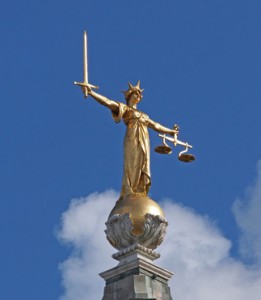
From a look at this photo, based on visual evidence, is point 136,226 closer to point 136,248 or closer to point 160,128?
point 136,248

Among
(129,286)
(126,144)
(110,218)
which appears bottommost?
(129,286)

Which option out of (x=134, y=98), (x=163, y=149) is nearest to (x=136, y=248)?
(x=163, y=149)

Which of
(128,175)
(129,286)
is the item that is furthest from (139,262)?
(128,175)

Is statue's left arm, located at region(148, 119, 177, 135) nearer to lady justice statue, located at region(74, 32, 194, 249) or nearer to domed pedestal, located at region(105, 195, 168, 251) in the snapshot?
lady justice statue, located at region(74, 32, 194, 249)

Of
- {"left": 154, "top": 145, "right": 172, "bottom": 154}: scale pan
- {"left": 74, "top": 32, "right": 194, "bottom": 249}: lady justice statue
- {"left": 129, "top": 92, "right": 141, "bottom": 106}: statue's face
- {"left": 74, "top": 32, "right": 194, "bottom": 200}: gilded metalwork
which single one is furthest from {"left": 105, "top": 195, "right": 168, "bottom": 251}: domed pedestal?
{"left": 129, "top": 92, "right": 141, "bottom": 106}: statue's face

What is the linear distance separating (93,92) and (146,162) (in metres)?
2.13

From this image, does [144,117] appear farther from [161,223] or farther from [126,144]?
[161,223]

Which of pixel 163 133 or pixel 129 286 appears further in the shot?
pixel 163 133

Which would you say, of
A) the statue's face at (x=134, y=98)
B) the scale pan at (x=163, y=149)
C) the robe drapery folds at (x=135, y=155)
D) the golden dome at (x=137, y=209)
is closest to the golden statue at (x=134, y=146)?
the robe drapery folds at (x=135, y=155)

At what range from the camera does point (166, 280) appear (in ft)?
88.5

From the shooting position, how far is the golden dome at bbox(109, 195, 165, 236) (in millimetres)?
26641

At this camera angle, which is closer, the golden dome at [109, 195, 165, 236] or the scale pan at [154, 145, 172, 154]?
the golden dome at [109, 195, 165, 236]

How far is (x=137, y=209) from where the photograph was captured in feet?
87.9

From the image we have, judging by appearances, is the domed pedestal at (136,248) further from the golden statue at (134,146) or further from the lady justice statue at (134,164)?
the golden statue at (134,146)
